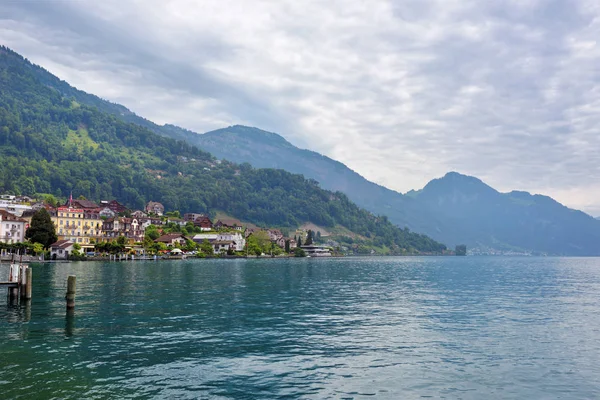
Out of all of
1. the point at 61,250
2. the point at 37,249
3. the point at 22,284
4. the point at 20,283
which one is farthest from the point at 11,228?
the point at 22,284

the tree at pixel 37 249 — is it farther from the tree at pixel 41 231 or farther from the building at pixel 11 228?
the building at pixel 11 228

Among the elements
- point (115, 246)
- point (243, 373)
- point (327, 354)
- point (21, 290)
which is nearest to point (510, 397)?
point (327, 354)

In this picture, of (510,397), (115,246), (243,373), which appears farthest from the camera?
(115,246)

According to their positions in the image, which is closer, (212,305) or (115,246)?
(212,305)

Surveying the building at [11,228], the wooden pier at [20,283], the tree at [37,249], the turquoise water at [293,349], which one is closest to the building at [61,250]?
the tree at [37,249]

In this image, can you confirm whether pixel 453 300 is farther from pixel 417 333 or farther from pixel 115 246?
pixel 115 246

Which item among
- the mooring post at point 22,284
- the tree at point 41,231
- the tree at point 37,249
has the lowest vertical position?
the mooring post at point 22,284

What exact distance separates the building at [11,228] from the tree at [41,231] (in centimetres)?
1077

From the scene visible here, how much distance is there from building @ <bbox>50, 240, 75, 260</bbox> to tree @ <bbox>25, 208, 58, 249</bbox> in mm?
3166

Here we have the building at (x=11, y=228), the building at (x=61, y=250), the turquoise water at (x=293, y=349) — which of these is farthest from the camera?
the building at (x=11, y=228)

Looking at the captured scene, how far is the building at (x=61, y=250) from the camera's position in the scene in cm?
15638

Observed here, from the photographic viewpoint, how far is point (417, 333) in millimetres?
39562

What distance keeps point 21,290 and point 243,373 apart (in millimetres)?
37306

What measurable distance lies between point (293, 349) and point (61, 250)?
14781cm
